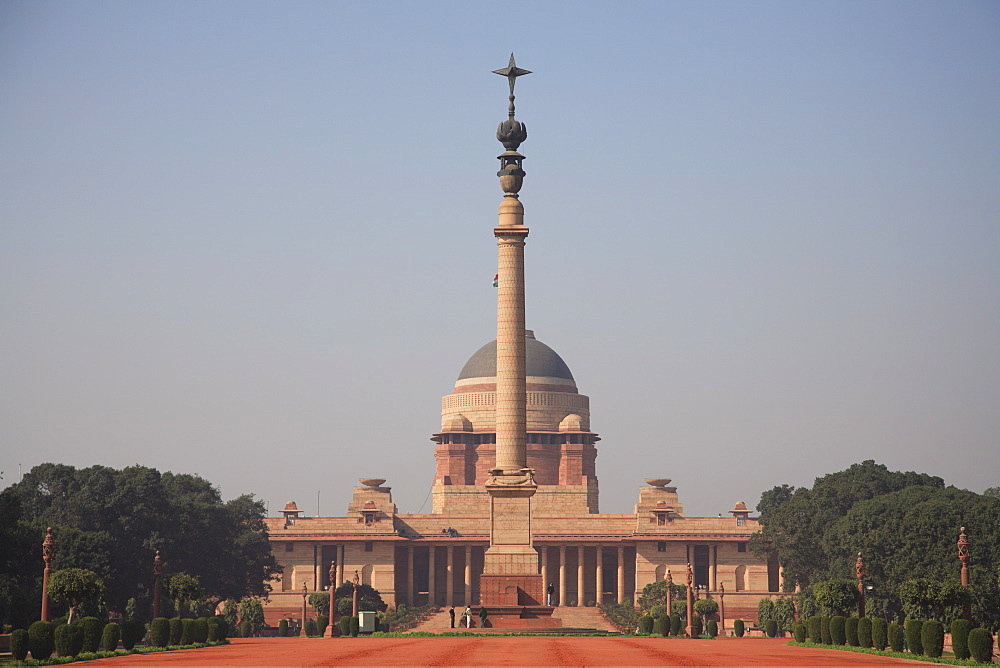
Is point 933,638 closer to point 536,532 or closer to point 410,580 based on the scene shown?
point 536,532

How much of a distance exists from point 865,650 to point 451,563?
242 ft

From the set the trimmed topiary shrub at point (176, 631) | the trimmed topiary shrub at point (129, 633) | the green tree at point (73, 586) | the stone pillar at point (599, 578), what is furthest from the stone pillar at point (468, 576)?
the trimmed topiary shrub at point (129, 633)

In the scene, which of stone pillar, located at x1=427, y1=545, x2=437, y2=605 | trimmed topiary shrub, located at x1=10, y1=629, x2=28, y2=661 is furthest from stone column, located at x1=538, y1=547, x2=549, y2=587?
trimmed topiary shrub, located at x1=10, y1=629, x2=28, y2=661

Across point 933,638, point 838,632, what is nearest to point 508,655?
point 933,638

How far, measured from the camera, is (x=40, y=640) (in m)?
43.6

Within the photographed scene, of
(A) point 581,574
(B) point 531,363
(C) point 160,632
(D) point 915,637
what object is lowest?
(C) point 160,632

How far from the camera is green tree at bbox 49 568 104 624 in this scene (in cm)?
5438

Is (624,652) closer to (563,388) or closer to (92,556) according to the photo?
(92,556)

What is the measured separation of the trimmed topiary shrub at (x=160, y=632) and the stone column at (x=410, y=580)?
66625 mm

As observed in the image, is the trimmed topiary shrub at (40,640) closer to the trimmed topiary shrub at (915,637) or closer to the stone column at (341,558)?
the trimmed topiary shrub at (915,637)

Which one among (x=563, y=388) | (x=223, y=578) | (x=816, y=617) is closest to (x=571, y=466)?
(x=563, y=388)

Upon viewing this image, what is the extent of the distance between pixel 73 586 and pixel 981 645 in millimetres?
32397

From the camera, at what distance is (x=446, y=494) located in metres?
128

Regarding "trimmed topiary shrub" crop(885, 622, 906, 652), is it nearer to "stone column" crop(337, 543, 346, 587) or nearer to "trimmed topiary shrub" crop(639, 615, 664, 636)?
"trimmed topiary shrub" crop(639, 615, 664, 636)
